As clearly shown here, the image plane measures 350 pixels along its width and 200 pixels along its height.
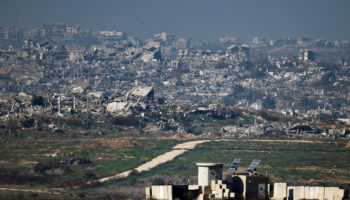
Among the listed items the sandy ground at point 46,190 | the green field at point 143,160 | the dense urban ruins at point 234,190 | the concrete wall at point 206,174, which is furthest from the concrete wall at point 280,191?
the sandy ground at point 46,190

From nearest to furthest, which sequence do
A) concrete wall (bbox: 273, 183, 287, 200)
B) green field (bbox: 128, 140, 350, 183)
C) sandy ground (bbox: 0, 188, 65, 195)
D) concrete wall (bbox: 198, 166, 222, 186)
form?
concrete wall (bbox: 198, 166, 222, 186) → concrete wall (bbox: 273, 183, 287, 200) → sandy ground (bbox: 0, 188, 65, 195) → green field (bbox: 128, 140, 350, 183)

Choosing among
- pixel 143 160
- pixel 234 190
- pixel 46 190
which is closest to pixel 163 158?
pixel 143 160

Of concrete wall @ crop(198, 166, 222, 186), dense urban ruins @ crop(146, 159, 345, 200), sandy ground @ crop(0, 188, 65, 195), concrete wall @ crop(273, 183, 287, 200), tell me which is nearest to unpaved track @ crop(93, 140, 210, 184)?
sandy ground @ crop(0, 188, 65, 195)

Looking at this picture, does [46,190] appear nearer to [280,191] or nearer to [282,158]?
[280,191]

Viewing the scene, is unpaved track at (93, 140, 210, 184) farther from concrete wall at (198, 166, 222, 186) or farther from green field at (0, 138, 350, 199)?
concrete wall at (198, 166, 222, 186)

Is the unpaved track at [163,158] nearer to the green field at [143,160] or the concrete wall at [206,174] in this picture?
the green field at [143,160]

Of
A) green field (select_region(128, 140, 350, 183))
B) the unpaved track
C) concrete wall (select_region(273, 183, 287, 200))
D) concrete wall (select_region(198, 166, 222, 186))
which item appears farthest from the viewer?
green field (select_region(128, 140, 350, 183))

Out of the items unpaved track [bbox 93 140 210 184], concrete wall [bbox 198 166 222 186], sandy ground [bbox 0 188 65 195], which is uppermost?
concrete wall [bbox 198 166 222 186]

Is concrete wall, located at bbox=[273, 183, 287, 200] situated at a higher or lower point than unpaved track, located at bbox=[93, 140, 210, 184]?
higher
